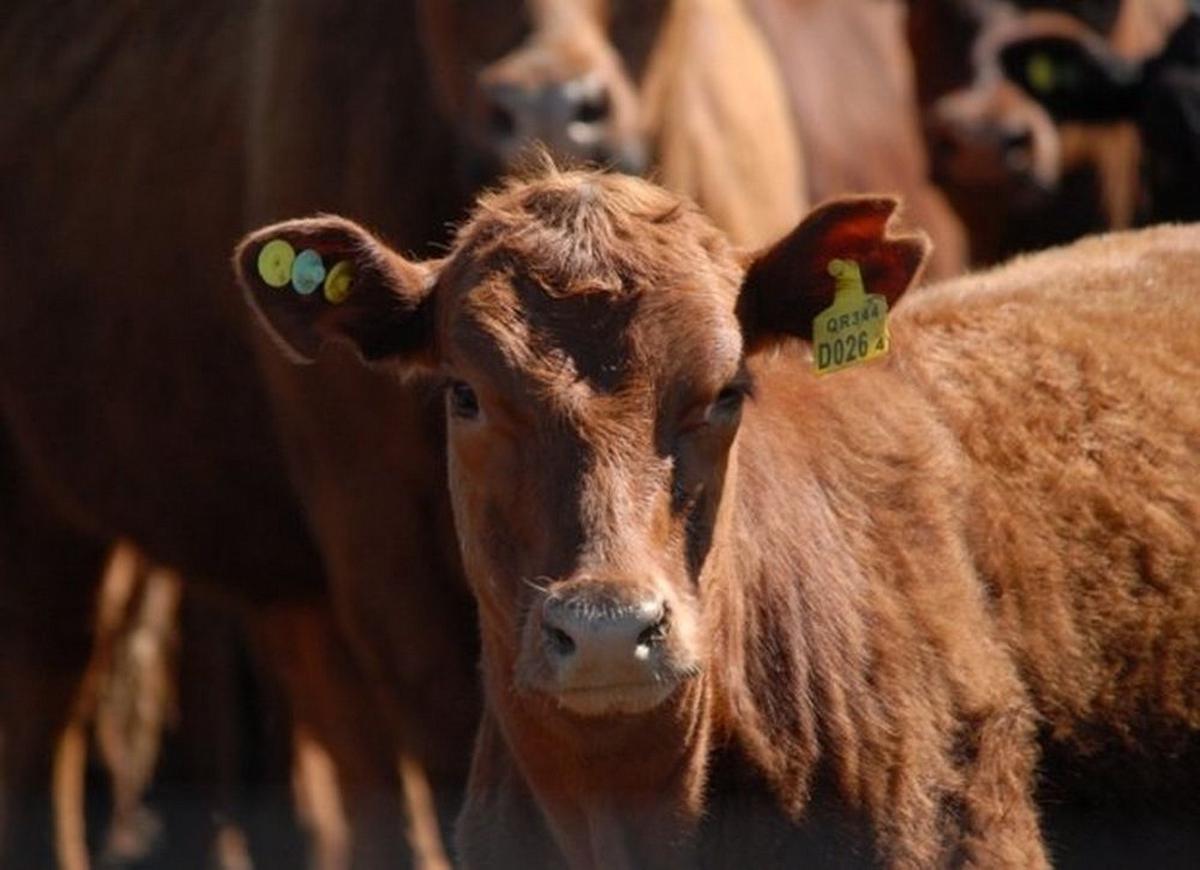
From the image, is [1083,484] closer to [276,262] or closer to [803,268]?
[803,268]

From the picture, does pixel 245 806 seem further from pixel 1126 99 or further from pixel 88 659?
pixel 1126 99

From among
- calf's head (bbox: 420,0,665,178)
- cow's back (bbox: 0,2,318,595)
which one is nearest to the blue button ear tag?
calf's head (bbox: 420,0,665,178)

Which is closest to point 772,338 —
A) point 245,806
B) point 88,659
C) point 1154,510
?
point 1154,510

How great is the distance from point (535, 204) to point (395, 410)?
6.69 ft

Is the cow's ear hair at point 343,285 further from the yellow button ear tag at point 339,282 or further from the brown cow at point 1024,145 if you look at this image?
the brown cow at point 1024,145

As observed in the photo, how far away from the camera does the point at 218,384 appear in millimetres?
8250

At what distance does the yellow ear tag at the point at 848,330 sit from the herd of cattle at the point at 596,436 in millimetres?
26

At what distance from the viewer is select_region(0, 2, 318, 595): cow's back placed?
8.24m

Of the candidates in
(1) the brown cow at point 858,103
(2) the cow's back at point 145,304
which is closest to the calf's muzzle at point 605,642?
(2) the cow's back at point 145,304

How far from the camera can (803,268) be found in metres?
5.64

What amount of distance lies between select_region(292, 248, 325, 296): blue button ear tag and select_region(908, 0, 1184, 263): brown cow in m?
4.81

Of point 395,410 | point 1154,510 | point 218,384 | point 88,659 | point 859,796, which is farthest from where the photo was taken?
point 88,659

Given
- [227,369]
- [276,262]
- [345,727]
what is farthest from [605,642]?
[345,727]

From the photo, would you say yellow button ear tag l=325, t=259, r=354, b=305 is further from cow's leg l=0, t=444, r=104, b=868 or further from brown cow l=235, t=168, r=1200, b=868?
cow's leg l=0, t=444, r=104, b=868
